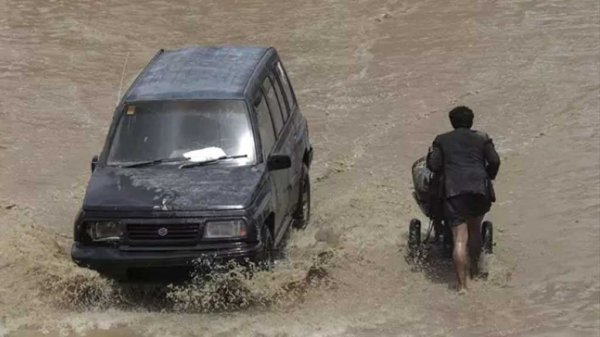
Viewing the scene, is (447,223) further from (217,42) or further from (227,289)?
(217,42)

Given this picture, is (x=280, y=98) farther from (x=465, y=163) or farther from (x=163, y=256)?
(x=163, y=256)

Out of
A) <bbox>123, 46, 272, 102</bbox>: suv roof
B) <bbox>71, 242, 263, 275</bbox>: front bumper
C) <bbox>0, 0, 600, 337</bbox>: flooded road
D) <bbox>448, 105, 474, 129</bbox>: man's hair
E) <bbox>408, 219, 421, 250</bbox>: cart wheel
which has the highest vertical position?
<bbox>123, 46, 272, 102</bbox>: suv roof

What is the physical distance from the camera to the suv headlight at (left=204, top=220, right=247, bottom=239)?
913cm

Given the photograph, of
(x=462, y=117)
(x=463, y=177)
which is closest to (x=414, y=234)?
(x=463, y=177)

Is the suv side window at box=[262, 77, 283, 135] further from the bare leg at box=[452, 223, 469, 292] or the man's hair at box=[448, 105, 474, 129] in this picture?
the bare leg at box=[452, 223, 469, 292]

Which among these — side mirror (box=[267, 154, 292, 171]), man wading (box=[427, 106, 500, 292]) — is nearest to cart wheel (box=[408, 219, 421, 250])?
man wading (box=[427, 106, 500, 292])

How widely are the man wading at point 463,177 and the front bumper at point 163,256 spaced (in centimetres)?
177

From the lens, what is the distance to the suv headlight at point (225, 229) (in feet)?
30.0

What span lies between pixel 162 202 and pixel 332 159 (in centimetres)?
630

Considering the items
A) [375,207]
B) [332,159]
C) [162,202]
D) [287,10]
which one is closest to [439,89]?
[332,159]

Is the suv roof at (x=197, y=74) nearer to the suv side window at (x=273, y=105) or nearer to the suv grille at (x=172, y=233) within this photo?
the suv side window at (x=273, y=105)

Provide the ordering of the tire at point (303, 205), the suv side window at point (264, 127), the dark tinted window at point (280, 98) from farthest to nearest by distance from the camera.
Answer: the tire at point (303, 205) < the dark tinted window at point (280, 98) < the suv side window at point (264, 127)

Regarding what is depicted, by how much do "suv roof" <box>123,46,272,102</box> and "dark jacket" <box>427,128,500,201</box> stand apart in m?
1.95

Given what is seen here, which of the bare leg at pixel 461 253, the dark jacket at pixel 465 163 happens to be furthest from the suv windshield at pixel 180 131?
the bare leg at pixel 461 253
